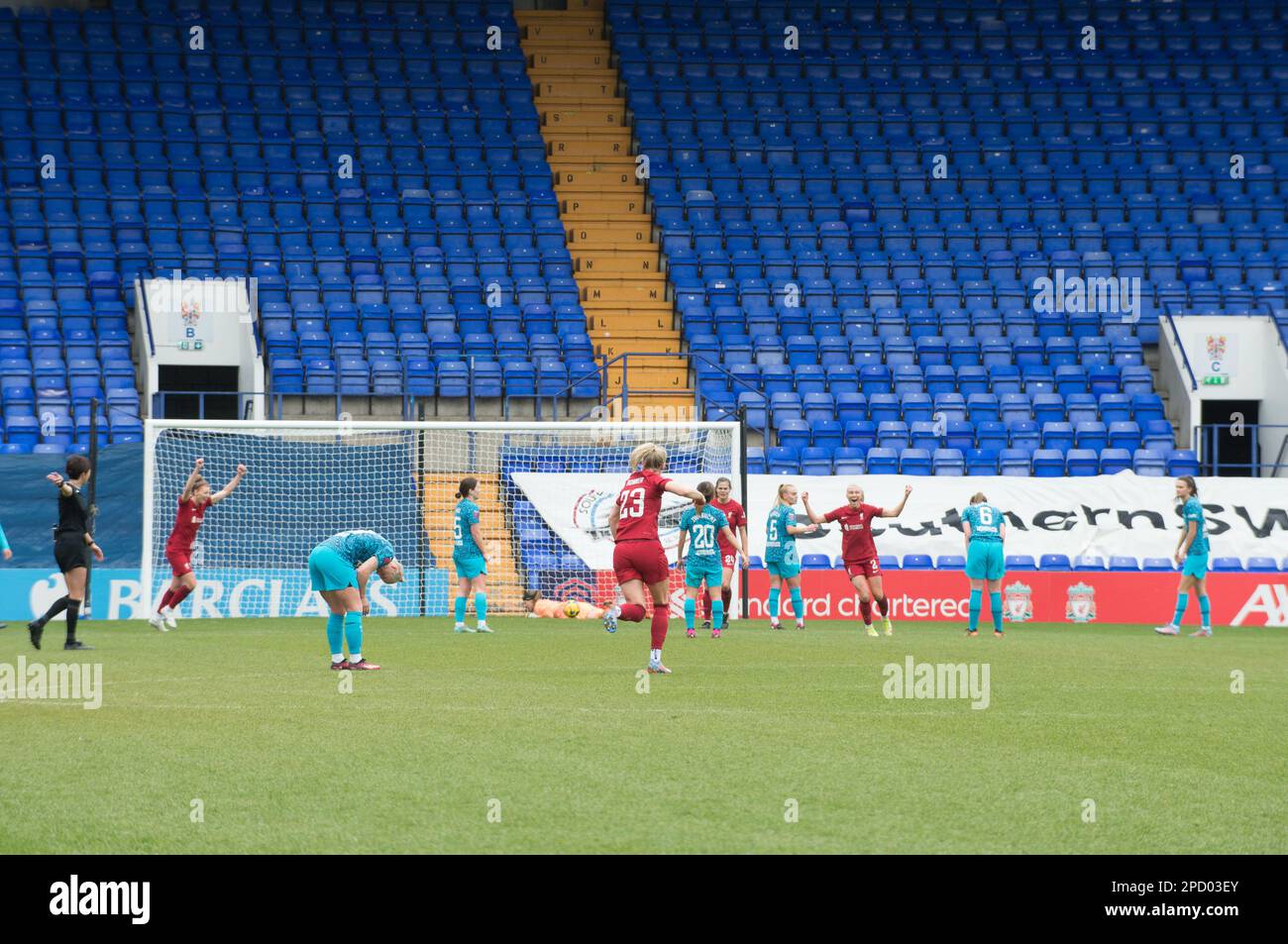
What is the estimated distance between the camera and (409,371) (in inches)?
1099

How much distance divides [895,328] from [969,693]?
18589 millimetres

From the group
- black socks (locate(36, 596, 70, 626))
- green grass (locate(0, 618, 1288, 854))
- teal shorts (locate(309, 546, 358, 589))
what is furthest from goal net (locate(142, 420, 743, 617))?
teal shorts (locate(309, 546, 358, 589))

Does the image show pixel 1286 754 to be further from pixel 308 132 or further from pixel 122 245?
pixel 308 132

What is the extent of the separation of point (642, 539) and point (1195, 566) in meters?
10.7

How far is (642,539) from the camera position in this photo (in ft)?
46.4

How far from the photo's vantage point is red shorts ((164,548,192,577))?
2055cm

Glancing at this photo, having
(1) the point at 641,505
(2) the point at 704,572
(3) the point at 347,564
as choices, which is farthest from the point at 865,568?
(3) the point at 347,564

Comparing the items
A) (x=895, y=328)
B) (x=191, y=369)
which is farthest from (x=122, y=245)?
(x=895, y=328)

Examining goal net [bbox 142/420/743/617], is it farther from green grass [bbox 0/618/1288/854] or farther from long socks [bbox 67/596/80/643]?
green grass [bbox 0/618/1288/854]

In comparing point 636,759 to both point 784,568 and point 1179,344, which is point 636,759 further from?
point 1179,344

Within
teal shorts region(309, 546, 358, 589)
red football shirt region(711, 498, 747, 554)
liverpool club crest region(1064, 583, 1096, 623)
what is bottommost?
liverpool club crest region(1064, 583, 1096, 623)

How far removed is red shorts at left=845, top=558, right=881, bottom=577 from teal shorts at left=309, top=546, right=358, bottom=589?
911 cm
